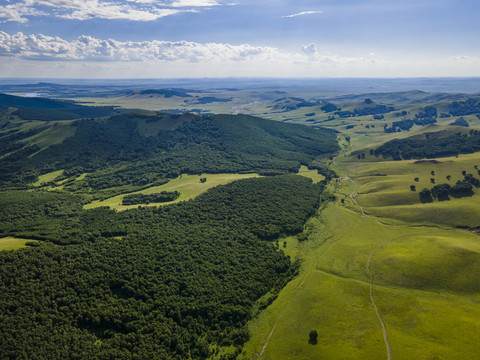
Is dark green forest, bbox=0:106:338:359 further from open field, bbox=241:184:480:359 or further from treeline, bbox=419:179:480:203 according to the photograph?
treeline, bbox=419:179:480:203

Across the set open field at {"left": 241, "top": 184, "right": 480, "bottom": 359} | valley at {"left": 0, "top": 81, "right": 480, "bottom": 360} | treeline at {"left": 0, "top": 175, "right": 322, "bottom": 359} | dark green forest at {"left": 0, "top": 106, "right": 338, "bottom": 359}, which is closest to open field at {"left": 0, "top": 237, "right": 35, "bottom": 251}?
valley at {"left": 0, "top": 81, "right": 480, "bottom": 360}

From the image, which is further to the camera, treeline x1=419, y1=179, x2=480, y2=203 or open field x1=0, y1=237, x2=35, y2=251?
treeline x1=419, y1=179, x2=480, y2=203

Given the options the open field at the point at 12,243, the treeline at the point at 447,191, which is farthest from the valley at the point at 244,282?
the treeline at the point at 447,191

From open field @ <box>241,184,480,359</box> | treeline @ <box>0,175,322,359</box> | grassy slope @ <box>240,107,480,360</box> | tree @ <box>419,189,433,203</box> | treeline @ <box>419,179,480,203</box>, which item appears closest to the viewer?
treeline @ <box>0,175,322,359</box>

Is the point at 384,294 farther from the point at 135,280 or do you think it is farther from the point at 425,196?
the point at 425,196

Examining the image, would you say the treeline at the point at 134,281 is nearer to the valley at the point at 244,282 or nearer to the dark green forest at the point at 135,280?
the dark green forest at the point at 135,280

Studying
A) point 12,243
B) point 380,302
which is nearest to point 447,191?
point 380,302

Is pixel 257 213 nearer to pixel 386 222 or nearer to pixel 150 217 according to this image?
pixel 150 217

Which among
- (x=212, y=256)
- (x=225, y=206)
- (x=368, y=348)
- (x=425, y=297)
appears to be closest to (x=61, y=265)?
(x=212, y=256)
